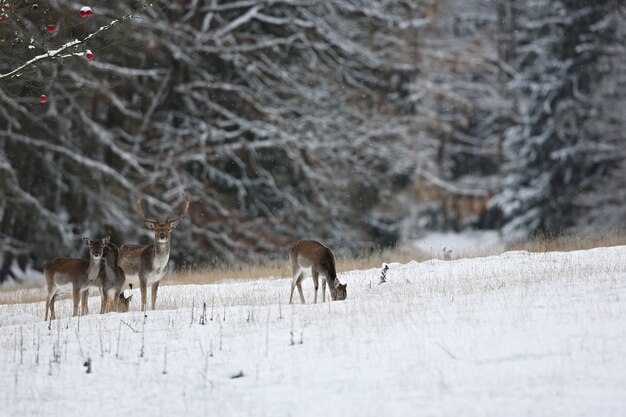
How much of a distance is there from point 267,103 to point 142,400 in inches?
797

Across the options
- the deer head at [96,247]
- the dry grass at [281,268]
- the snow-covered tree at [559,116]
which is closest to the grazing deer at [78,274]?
the deer head at [96,247]

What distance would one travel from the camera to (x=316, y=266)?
45.2 ft

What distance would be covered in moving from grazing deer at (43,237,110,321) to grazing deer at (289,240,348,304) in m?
2.75

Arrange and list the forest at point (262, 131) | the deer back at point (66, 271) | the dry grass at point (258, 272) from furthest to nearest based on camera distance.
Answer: the forest at point (262, 131) → the dry grass at point (258, 272) → the deer back at point (66, 271)

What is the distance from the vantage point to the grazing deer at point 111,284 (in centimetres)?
1326

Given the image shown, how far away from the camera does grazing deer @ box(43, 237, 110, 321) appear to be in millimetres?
13211

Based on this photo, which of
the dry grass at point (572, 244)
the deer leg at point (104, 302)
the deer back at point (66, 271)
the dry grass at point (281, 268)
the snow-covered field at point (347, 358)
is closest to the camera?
the snow-covered field at point (347, 358)

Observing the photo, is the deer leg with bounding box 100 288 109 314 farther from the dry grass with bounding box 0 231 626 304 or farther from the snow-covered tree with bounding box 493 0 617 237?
the snow-covered tree with bounding box 493 0 617 237

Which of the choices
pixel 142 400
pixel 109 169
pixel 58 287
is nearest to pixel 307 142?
pixel 109 169

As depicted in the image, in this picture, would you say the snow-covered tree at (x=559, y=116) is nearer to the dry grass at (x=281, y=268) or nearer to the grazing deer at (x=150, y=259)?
the dry grass at (x=281, y=268)

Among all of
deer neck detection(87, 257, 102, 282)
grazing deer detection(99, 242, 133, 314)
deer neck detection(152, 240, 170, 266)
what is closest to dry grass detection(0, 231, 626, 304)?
grazing deer detection(99, 242, 133, 314)

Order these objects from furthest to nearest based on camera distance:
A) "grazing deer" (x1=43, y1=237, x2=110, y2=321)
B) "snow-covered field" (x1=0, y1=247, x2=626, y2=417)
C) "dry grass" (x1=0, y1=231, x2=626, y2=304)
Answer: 1. "dry grass" (x1=0, y1=231, x2=626, y2=304)
2. "grazing deer" (x1=43, y1=237, x2=110, y2=321)
3. "snow-covered field" (x1=0, y1=247, x2=626, y2=417)

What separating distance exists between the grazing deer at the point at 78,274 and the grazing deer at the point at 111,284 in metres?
0.13

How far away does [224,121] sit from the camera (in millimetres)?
27344
